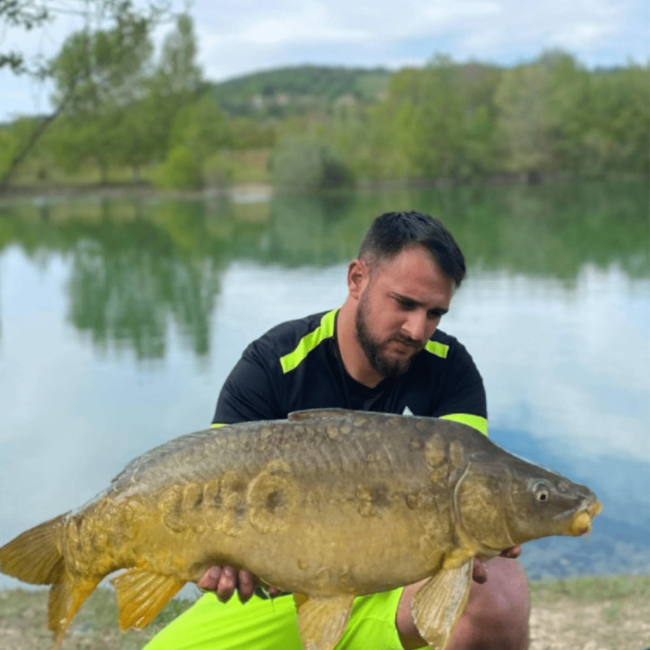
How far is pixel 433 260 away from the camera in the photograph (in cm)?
263

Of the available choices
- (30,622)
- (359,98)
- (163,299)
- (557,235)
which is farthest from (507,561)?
(359,98)

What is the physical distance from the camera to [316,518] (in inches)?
79.7

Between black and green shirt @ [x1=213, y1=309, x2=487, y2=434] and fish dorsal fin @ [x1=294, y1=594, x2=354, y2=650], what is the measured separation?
796 mm

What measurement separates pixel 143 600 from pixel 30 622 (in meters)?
2.36

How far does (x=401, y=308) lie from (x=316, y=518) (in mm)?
805

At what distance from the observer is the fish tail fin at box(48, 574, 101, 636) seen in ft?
7.07

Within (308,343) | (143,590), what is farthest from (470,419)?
(143,590)

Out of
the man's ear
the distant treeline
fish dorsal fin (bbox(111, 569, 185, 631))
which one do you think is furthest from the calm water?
the distant treeline

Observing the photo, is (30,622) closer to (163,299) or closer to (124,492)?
(124,492)

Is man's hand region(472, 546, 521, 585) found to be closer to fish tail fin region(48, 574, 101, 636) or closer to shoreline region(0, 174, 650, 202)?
fish tail fin region(48, 574, 101, 636)

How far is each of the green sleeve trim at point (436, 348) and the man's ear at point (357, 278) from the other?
0.28m

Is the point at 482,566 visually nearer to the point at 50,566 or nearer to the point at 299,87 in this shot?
the point at 50,566

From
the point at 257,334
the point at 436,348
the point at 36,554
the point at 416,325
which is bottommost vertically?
the point at 257,334

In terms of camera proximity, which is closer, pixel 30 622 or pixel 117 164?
pixel 30 622
